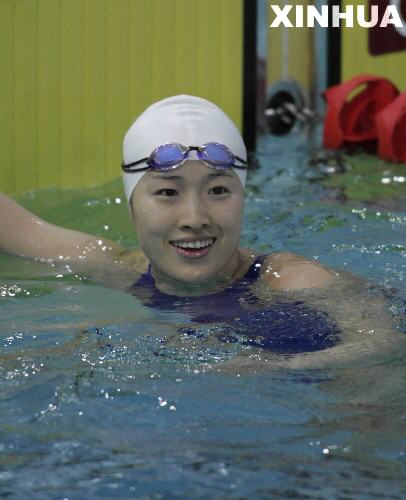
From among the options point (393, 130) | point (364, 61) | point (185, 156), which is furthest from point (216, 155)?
point (364, 61)

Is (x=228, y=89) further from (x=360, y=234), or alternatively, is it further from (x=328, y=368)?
(x=328, y=368)

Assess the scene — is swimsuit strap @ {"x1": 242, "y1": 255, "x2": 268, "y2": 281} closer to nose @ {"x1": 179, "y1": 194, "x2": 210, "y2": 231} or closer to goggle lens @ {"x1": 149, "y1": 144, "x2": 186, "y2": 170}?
nose @ {"x1": 179, "y1": 194, "x2": 210, "y2": 231}

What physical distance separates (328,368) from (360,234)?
213 centimetres

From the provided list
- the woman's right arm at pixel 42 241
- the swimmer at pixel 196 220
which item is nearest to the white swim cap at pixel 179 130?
the swimmer at pixel 196 220

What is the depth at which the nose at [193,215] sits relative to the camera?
10.6 ft

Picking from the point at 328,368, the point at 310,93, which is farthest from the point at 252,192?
the point at 328,368

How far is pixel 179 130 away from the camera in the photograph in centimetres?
346

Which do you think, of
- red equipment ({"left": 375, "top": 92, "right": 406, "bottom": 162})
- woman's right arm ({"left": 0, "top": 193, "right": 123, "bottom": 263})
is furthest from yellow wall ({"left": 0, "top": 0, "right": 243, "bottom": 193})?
woman's right arm ({"left": 0, "top": 193, "right": 123, "bottom": 263})

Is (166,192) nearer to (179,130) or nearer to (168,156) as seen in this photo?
(168,156)

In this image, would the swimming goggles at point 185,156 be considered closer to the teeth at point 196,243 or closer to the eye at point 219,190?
the eye at point 219,190

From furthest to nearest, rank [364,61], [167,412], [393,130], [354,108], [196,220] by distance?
[364,61] → [354,108] → [393,130] → [196,220] → [167,412]

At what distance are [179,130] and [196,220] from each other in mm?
372

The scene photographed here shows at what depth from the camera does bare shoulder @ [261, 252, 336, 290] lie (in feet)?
11.1

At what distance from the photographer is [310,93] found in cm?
718
